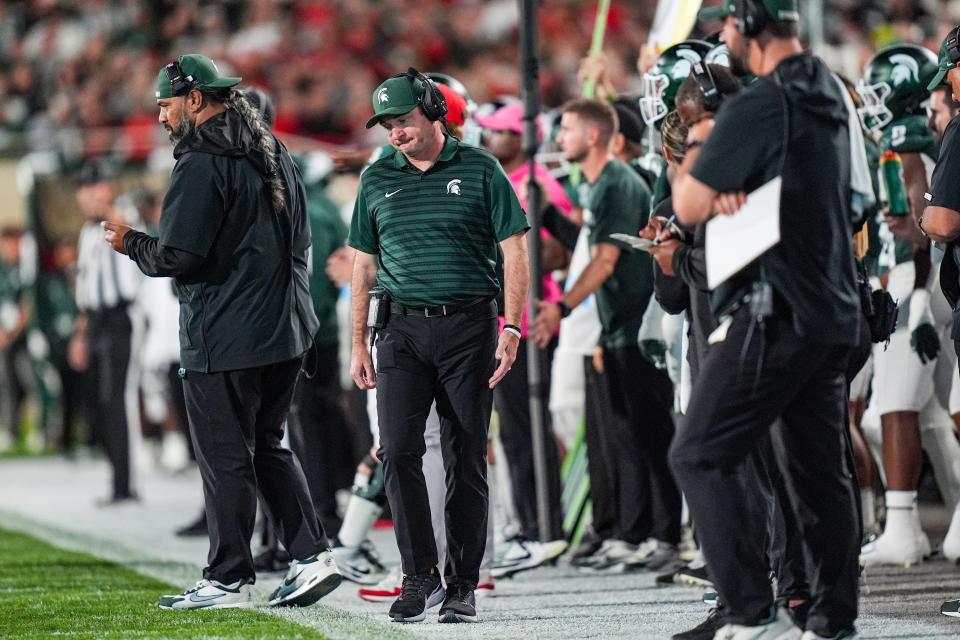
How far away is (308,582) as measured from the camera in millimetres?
5957

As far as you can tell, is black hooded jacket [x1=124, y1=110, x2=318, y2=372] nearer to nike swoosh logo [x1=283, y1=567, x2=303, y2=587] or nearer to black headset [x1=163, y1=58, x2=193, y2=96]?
black headset [x1=163, y1=58, x2=193, y2=96]

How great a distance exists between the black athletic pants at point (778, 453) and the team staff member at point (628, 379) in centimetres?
258

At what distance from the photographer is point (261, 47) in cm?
1897

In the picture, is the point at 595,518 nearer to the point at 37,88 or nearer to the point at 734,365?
the point at 734,365

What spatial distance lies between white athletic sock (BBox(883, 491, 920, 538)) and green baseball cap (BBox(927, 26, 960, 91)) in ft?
6.54

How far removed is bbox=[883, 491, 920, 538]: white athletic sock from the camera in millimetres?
6883

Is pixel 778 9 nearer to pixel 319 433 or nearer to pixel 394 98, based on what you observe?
pixel 394 98

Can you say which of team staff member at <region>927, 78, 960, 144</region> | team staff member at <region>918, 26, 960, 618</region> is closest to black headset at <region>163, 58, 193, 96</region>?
team staff member at <region>918, 26, 960, 618</region>

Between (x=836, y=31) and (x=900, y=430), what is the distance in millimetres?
10733

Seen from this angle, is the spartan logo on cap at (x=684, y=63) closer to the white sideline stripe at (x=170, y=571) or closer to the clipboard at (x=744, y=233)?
the clipboard at (x=744, y=233)

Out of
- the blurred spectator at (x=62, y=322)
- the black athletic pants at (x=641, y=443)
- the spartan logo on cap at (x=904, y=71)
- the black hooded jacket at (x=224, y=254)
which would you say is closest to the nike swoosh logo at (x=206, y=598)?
the black hooded jacket at (x=224, y=254)

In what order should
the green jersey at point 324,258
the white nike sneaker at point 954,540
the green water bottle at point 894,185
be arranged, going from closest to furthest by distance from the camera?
the green water bottle at point 894,185 < the white nike sneaker at point 954,540 < the green jersey at point 324,258

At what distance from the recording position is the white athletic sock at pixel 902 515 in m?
6.88

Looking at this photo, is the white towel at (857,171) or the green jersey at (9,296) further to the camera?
the green jersey at (9,296)
